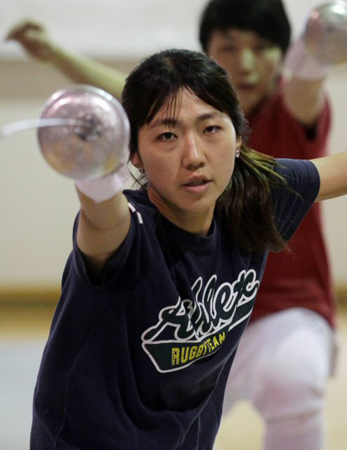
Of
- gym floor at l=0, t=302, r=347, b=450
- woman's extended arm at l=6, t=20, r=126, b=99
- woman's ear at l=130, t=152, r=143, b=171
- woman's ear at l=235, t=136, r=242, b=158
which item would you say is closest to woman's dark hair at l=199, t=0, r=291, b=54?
woman's extended arm at l=6, t=20, r=126, b=99

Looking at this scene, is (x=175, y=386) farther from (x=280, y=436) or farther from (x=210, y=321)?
(x=280, y=436)

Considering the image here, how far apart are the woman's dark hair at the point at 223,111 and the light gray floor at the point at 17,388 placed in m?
1.23

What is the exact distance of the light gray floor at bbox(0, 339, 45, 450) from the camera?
2.27m

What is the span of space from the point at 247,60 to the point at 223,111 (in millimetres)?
769

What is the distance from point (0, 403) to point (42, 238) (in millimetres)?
984

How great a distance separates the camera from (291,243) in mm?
→ 1852

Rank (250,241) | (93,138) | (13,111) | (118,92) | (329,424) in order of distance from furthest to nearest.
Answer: (13,111)
(329,424)
(118,92)
(250,241)
(93,138)

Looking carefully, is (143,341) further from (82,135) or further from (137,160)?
(82,135)

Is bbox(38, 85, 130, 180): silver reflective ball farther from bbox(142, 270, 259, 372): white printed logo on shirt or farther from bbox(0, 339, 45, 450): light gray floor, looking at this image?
bbox(0, 339, 45, 450): light gray floor

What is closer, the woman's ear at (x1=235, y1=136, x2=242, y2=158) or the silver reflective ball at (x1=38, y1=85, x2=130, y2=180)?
the silver reflective ball at (x1=38, y1=85, x2=130, y2=180)

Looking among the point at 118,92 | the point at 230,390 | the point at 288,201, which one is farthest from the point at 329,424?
the point at 288,201

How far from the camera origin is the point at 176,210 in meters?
1.12

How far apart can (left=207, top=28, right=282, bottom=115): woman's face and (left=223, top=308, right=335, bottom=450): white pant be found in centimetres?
48

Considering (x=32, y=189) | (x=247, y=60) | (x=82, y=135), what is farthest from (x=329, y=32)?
(x=32, y=189)
